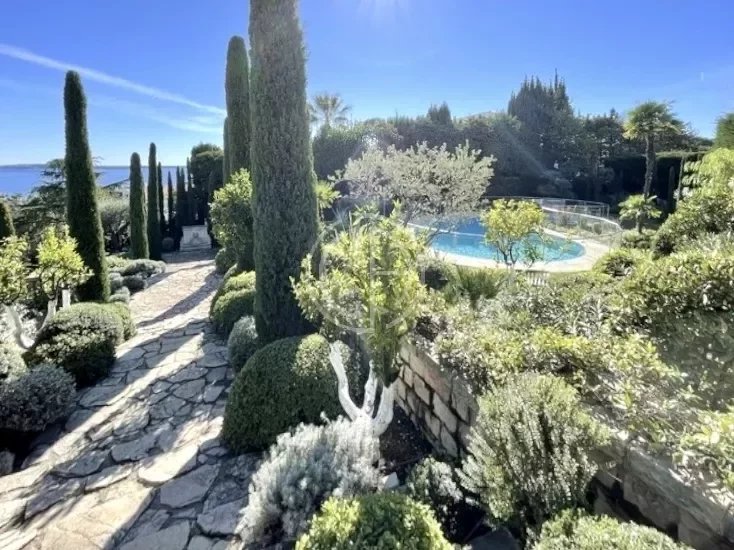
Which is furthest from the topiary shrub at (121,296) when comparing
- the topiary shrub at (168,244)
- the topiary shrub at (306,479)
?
the topiary shrub at (168,244)

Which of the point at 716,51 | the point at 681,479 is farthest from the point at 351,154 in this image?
the point at 681,479

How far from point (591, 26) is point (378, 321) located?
1366cm

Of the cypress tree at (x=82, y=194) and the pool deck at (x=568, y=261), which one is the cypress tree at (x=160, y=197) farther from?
the pool deck at (x=568, y=261)

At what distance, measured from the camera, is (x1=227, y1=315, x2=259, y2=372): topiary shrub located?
5.68 metres

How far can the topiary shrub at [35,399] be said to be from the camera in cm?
433

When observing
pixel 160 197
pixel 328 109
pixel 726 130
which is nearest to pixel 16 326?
pixel 726 130

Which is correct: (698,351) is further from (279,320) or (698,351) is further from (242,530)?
(279,320)

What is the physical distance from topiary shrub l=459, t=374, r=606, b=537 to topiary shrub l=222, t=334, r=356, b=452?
192cm

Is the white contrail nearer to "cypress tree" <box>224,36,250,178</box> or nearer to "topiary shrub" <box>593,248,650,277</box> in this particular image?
"cypress tree" <box>224,36,250,178</box>

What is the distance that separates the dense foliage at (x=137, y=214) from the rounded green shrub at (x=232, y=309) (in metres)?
10.6

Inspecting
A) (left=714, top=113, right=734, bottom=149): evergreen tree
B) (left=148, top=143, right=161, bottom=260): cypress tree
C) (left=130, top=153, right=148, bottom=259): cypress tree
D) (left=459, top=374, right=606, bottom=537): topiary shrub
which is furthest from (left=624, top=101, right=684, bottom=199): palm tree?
(left=148, top=143, right=161, bottom=260): cypress tree

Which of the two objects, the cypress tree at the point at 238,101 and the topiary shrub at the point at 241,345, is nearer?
the topiary shrub at the point at 241,345

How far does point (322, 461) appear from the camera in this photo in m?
2.85

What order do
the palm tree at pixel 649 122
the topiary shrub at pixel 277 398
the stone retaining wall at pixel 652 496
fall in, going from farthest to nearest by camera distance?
the palm tree at pixel 649 122
the topiary shrub at pixel 277 398
the stone retaining wall at pixel 652 496
